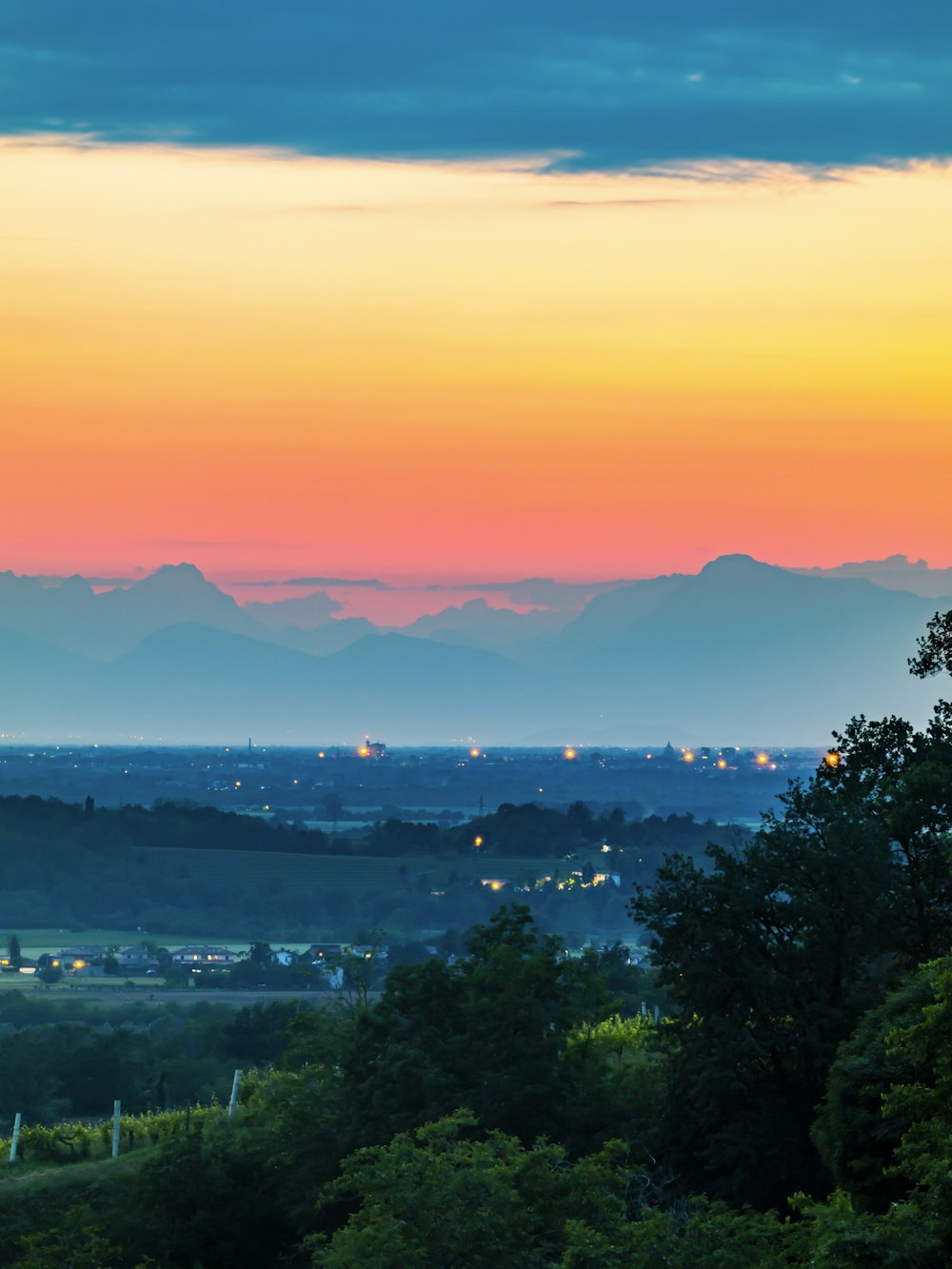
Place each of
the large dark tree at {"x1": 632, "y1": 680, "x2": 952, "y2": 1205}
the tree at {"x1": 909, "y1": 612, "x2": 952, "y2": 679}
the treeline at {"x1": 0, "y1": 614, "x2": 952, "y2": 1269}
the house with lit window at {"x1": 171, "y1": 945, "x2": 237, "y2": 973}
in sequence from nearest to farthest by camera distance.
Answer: the treeline at {"x1": 0, "y1": 614, "x2": 952, "y2": 1269}, the large dark tree at {"x1": 632, "y1": 680, "x2": 952, "y2": 1205}, the tree at {"x1": 909, "y1": 612, "x2": 952, "y2": 679}, the house with lit window at {"x1": 171, "y1": 945, "x2": 237, "y2": 973}

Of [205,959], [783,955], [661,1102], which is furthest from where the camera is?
[205,959]

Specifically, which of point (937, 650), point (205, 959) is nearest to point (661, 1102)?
point (937, 650)

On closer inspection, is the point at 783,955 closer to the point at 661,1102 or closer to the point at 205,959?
the point at 661,1102

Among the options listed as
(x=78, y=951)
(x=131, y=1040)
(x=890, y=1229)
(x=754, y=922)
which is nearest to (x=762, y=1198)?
(x=754, y=922)

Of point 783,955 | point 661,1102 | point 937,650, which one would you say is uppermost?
point 937,650

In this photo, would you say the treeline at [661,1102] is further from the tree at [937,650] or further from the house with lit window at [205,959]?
the house with lit window at [205,959]

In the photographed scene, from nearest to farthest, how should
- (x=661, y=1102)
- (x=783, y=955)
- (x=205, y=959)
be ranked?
(x=783, y=955), (x=661, y=1102), (x=205, y=959)

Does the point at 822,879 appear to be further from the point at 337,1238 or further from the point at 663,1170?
the point at 337,1238

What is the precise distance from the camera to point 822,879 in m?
33.5

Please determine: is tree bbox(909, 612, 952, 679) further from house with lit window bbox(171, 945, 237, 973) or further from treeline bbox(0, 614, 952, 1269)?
house with lit window bbox(171, 945, 237, 973)

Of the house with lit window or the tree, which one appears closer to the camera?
the tree

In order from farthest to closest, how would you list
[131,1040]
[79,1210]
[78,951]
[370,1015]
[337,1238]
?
[78,951] → [131,1040] → [370,1015] → [79,1210] → [337,1238]

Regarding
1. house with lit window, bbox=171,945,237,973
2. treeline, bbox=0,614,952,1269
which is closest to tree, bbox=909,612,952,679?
treeline, bbox=0,614,952,1269

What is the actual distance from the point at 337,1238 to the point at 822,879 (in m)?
11.2
